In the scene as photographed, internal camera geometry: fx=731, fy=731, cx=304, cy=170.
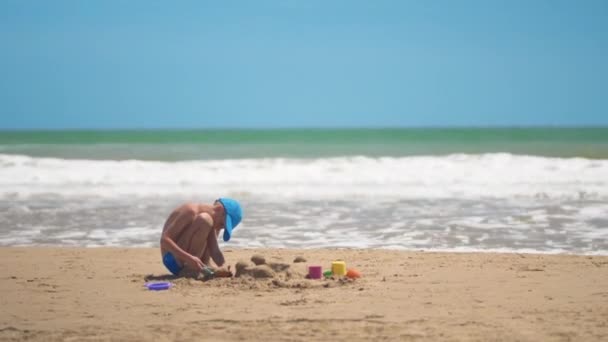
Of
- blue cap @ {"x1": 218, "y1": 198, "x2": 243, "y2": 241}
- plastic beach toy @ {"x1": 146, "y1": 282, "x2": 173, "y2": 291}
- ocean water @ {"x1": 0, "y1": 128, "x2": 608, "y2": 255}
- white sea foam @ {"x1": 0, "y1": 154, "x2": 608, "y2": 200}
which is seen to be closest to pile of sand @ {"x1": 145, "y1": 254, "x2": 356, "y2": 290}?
plastic beach toy @ {"x1": 146, "y1": 282, "x2": 173, "y2": 291}

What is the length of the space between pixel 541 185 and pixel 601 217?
20.1 ft

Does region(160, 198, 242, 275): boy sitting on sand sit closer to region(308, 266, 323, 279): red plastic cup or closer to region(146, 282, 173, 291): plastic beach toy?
region(146, 282, 173, 291): plastic beach toy

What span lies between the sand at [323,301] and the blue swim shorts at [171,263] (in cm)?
17

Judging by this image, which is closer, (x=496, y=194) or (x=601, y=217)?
(x=601, y=217)

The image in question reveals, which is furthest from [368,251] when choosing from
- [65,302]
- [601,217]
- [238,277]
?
[601,217]

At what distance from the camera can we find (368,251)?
8.85 m

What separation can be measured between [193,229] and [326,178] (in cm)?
1425

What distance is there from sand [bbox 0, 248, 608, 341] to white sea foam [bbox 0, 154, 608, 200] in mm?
7965

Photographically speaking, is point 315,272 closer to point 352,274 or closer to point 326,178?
point 352,274

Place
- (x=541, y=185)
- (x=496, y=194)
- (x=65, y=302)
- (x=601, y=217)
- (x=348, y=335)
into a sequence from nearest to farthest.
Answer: (x=348, y=335) → (x=65, y=302) → (x=601, y=217) → (x=496, y=194) → (x=541, y=185)

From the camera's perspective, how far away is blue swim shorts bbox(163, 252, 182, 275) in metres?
6.93

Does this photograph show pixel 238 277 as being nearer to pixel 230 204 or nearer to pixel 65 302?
pixel 230 204

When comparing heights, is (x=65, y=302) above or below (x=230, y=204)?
below

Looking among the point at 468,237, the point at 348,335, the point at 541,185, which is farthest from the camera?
the point at 541,185
